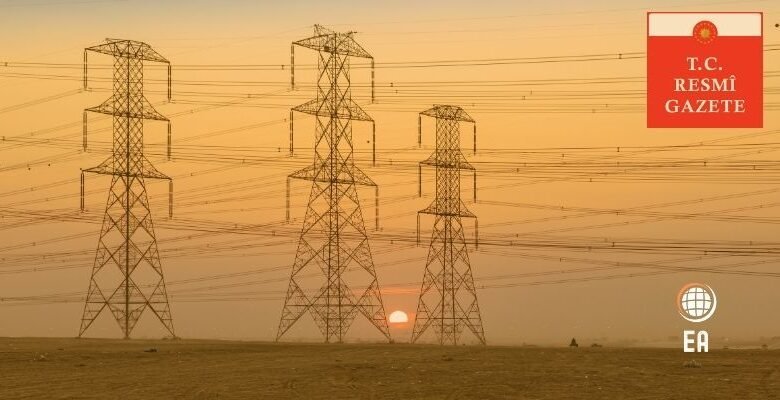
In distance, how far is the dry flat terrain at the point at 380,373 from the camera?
39.2 metres

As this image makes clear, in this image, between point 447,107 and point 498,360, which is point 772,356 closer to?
point 498,360

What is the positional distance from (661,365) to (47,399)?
26436 mm

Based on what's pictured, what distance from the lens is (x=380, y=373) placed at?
4700 cm

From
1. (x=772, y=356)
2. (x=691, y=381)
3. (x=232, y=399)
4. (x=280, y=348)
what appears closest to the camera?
(x=232, y=399)

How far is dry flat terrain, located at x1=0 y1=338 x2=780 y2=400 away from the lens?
3925 cm

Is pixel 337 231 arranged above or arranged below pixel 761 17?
below

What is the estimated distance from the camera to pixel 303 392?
3928cm

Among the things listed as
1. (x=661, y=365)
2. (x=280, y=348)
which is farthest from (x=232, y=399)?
(x=280, y=348)

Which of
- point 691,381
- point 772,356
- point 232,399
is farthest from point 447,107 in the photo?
point 232,399

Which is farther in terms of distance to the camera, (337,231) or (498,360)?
(337,231)

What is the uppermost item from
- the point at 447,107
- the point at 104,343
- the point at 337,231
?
the point at 447,107

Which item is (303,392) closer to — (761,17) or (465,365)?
(465,365)

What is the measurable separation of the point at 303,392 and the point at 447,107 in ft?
193

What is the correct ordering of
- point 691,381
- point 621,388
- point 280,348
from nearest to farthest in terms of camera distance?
point 621,388
point 691,381
point 280,348
